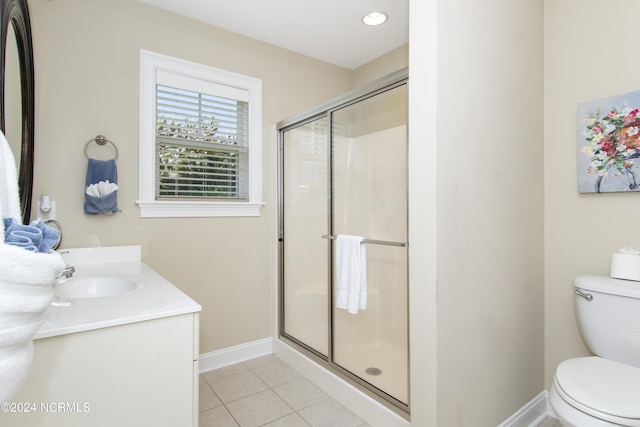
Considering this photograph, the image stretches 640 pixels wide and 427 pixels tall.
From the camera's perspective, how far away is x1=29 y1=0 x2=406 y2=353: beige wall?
184 cm

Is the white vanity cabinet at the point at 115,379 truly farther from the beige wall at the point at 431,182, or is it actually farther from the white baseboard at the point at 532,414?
the white baseboard at the point at 532,414

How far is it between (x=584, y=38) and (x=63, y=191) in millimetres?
2909

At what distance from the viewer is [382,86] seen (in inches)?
66.6

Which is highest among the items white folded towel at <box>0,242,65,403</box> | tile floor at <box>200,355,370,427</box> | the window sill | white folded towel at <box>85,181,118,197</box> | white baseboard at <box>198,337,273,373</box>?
white folded towel at <box>85,181,118,197</box>

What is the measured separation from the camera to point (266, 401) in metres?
1.98

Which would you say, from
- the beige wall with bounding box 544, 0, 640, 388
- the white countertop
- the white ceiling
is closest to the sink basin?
the white countertop

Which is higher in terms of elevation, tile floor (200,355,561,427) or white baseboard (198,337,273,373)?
white baseboard (198,337,273,373)

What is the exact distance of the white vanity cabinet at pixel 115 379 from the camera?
35.4 inches

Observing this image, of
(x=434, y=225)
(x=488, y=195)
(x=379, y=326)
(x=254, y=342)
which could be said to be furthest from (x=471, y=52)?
(x=254, y=342)

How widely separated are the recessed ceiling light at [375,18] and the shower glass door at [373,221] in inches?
28.6

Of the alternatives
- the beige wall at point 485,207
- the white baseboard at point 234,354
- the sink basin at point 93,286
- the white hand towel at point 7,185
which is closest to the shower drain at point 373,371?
the beige wall at point 485,207

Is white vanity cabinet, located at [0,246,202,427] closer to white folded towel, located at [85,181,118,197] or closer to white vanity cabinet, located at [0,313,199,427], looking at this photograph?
white vanity cabinet, located at [0,313,199,427]

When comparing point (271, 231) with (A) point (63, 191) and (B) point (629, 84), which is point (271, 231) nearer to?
(A) point (63, 191)

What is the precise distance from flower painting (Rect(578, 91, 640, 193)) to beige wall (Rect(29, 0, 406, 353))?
1.47m
